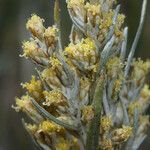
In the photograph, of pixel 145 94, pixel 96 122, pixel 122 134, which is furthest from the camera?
pixel 145 94

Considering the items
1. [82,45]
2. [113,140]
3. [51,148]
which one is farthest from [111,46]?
[51,148]

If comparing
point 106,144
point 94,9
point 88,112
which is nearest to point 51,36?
point 94,9

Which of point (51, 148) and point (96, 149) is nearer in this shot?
point (96, 149)

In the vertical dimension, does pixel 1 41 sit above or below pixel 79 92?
above

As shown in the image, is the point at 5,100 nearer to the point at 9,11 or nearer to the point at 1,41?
the point at 1,41

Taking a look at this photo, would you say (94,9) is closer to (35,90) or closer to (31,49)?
(31,49)

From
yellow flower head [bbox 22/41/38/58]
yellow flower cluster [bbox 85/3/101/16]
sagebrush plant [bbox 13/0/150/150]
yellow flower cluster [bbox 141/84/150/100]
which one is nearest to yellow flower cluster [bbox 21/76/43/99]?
sagebrush plant [bbox 13/0/150/150]

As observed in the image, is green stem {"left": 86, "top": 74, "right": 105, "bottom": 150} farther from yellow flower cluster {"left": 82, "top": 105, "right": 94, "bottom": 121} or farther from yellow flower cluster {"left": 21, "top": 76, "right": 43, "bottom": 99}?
yellow flower cluster {"left": 21, "top": 76, "right": 43, "bottom": 99}
